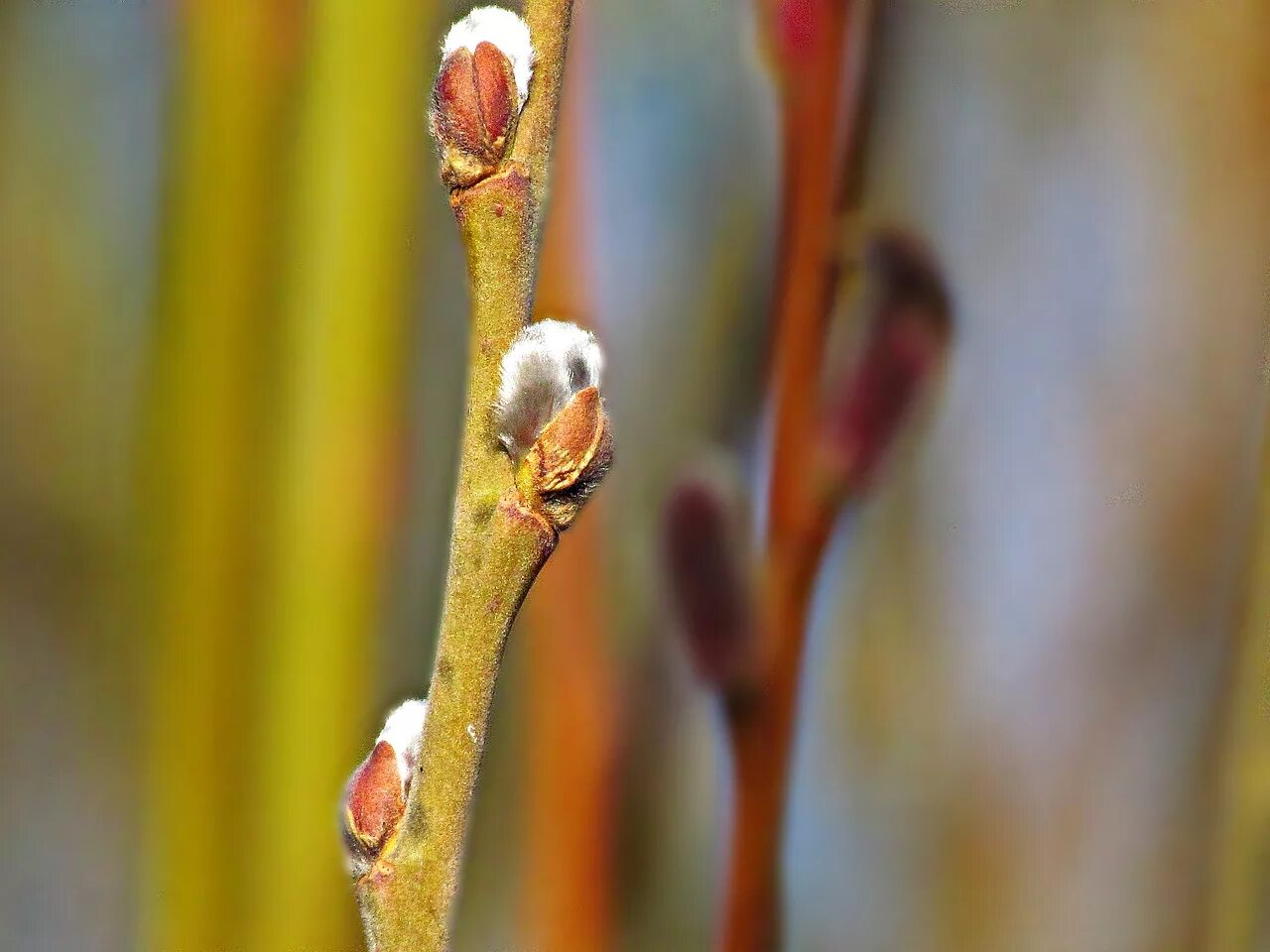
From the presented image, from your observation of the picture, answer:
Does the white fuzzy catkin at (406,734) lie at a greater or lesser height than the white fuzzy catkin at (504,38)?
lesser

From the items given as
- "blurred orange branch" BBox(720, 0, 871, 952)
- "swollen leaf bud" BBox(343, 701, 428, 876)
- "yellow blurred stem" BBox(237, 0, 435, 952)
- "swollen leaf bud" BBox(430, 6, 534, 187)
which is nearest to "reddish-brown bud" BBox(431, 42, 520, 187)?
"swollen leaf bud" BBox(430, 6, 534, 187)

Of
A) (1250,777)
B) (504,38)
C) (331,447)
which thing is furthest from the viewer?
(331,447)

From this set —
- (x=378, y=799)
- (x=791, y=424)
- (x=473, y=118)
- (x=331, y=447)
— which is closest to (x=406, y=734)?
(x=378, y=799)

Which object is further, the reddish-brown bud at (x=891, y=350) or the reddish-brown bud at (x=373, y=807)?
the reddish-brown bud at (x=891, y=350)

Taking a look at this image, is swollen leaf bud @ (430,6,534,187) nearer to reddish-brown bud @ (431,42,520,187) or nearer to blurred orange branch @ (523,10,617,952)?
reddish-brown bud @ (431,42,520,187)

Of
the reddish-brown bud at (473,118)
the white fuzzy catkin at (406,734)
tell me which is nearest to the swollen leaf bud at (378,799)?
the white fuzzy catkin at (406,734)

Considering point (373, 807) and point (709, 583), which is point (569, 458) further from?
point (709, 583)

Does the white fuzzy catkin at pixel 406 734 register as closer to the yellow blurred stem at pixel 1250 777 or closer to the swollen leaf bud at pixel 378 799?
the swollen leaf bud at pixel 378 799
